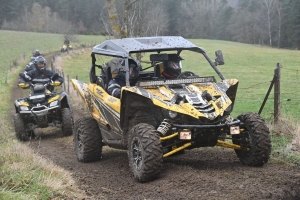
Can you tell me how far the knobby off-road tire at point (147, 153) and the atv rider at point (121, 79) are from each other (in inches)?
49.7

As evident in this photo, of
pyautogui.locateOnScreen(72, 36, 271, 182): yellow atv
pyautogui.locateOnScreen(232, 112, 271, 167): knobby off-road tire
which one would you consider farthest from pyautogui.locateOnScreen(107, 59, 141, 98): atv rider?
pyautogui.locateOnScreen(232, 112, 271, 167): knobby off-road tire

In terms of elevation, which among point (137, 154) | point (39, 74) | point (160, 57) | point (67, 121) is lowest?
point (67, 121)

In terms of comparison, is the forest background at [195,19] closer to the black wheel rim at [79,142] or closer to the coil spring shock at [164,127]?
the black wheel rim at [79,142]

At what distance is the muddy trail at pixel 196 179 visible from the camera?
559 centimetres

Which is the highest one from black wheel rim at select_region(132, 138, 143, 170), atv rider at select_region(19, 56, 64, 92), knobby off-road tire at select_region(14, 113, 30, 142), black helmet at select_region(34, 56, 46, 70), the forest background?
the forest background

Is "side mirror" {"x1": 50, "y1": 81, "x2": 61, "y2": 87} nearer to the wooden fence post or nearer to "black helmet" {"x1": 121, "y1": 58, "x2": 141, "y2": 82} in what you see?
"black helmet" {"x1": 121, "y1": 58, "x2": 141, "y2": 82}

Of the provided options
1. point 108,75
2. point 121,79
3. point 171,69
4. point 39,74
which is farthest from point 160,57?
point 39,74

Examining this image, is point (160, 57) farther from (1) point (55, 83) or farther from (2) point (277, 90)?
(1) point (55, 83)

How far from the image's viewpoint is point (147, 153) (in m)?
6.33

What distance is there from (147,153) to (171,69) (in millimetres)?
2258

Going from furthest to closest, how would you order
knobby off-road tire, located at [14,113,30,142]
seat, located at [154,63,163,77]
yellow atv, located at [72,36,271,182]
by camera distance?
knobby off-road tire, located at [14,113,30,142] < seat, located at [154,63,163,77] < yellow atv, located at [72,36,271,182]

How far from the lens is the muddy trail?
559cm

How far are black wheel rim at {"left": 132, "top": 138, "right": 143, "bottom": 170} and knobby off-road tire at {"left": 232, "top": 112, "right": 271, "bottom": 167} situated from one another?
1534 mm

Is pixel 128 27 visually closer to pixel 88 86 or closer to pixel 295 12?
pixel 88 86
